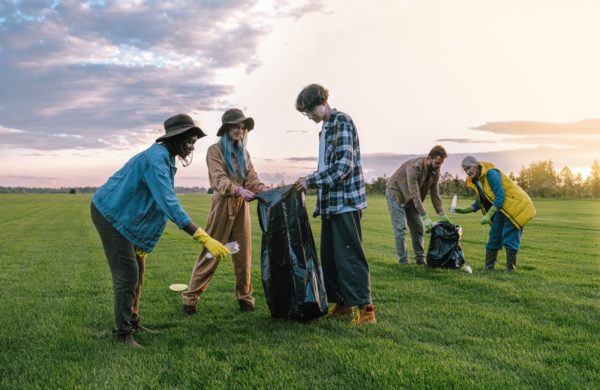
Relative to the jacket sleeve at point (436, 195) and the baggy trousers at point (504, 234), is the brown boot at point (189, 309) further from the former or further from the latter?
the baggy trousers at point (504, 234)

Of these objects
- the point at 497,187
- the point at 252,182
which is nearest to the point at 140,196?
the point at 252,182

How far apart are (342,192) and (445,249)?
3.78 m

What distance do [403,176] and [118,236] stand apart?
5.43m

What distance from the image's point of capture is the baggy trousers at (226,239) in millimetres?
5215

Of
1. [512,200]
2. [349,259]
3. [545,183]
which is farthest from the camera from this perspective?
Result: [545,183]

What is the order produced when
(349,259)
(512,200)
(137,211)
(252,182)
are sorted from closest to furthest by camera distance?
(137,211), (349,259), (252,182), (512,200)

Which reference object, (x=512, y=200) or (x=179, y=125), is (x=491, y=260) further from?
(x=179, y=125)

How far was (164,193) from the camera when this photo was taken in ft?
12.6

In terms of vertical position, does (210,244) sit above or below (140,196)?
below

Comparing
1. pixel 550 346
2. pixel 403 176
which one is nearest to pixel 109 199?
pixel 550 346

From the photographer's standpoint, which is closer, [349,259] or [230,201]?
[349,259]

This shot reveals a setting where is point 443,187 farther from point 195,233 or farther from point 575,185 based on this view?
point 195,233

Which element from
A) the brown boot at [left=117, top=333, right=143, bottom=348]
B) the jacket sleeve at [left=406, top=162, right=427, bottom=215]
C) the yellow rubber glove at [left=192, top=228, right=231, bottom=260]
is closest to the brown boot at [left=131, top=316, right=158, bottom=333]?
the brown boot at [left=117, top=333, right=143, bottom=348]

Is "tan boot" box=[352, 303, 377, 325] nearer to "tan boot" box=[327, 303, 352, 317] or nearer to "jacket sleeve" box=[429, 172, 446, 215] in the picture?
"tan boot" box=[327, 303, 352, 317]
